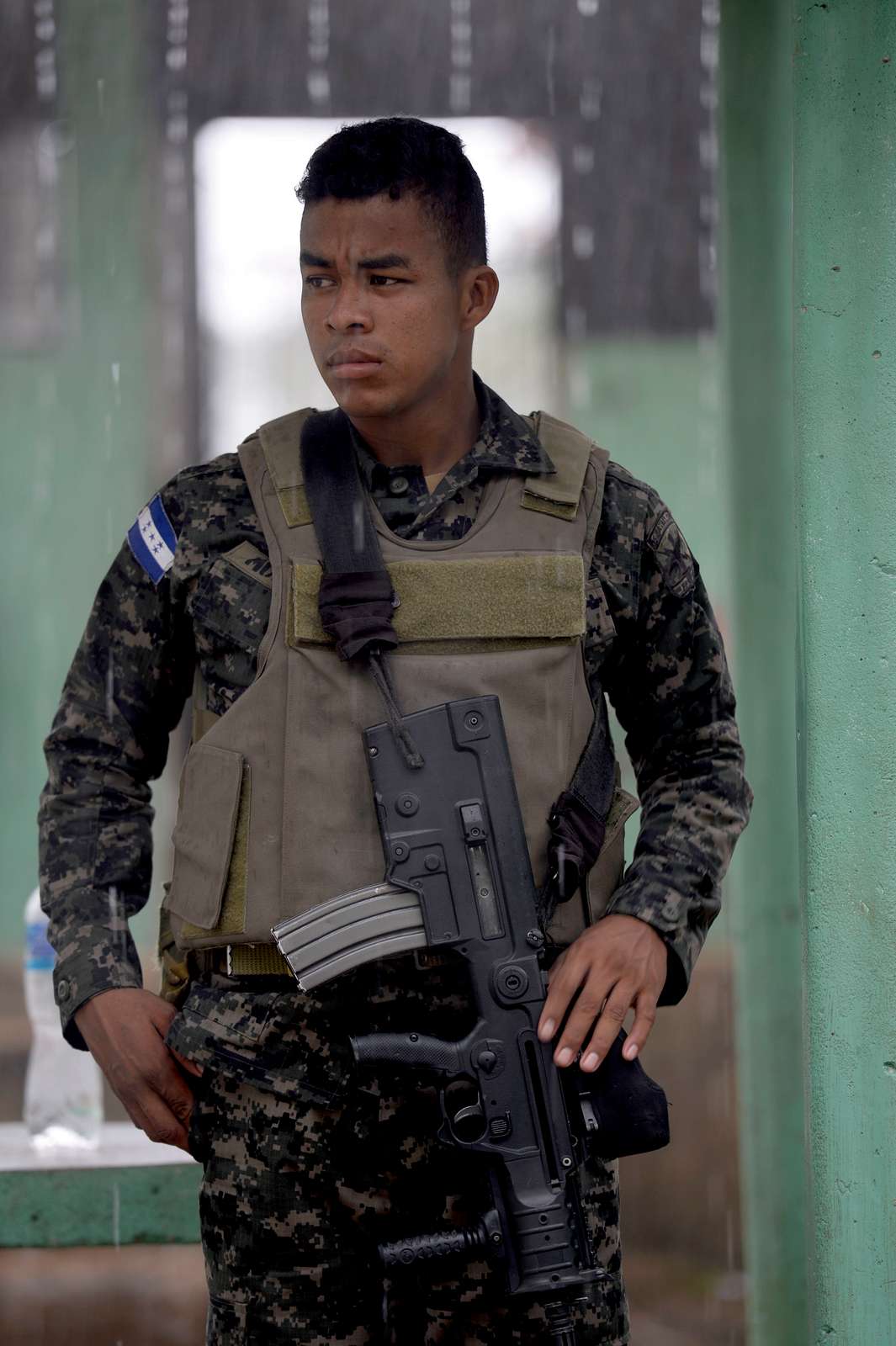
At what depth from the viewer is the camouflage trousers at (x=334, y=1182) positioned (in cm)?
172

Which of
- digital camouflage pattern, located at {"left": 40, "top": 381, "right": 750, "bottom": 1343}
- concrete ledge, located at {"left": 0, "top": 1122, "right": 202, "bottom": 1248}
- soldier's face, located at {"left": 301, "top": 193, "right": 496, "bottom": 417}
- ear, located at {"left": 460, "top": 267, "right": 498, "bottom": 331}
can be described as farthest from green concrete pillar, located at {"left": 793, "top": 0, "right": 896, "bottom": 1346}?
concrete ledge, located at {"left": 0, "top": 1122, "right": 202, "bottom": 1248}

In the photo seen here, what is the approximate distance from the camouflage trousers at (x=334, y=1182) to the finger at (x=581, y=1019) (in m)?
0.13

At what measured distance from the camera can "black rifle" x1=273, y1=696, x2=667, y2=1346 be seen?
1631 millimetres

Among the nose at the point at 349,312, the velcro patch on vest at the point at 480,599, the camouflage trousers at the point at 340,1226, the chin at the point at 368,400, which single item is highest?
the nose at the point at 349,312

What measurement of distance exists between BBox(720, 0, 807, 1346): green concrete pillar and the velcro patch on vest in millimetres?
1107

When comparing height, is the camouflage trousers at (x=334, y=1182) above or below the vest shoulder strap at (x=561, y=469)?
below

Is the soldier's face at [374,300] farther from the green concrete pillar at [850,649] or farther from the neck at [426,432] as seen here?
the green concrete pillar at [850,649]

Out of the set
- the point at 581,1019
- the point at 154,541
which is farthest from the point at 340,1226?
the point at 154,541

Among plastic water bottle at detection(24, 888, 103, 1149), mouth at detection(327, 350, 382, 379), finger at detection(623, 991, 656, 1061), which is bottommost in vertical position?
plastic water bottle at detection(24, 888, 103, 1149)

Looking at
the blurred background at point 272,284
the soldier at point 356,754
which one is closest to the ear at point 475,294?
the soldier at point 356,754

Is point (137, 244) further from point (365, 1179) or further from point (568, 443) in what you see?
point (365, 1179)

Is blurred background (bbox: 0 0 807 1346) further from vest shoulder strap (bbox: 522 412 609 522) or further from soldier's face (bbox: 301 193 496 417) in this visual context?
soldier's face (bbox: 301 193 496 417)

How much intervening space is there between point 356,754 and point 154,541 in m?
0.38

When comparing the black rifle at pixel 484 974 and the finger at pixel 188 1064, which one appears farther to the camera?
the finger at pixel 188 1064
